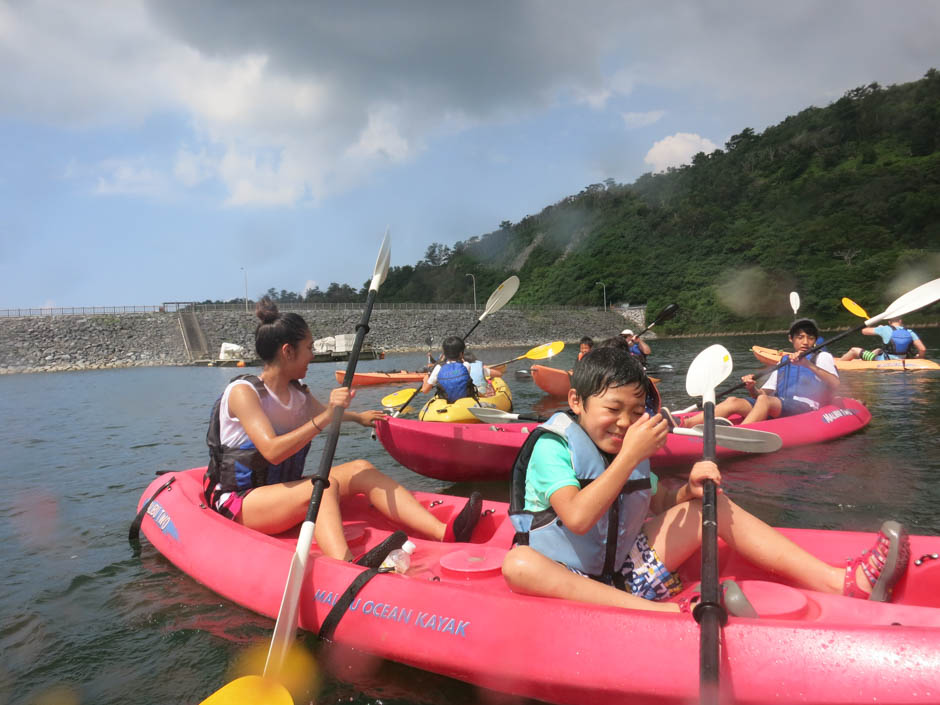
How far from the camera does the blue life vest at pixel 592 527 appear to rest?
2066 millimetres

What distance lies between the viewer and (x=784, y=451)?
5723 millimetres

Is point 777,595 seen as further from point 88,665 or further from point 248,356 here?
point 248,356

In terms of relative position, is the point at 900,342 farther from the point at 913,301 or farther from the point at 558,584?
the point at 558,584

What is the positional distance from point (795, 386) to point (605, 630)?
517cm

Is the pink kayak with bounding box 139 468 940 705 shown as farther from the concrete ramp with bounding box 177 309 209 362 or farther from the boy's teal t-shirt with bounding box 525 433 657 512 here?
the concrete ramp with bounding box 177 309 209 362

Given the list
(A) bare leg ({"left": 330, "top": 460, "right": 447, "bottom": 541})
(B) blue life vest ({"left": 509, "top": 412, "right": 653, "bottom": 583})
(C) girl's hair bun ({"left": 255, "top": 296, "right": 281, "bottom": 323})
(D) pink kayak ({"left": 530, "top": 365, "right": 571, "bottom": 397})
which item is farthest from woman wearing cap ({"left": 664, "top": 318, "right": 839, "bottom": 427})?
(D) pink kayak ({"left": 530, "top": 365, "right": 571, "bottom": 397})

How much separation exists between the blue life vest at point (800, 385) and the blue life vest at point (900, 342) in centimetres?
653

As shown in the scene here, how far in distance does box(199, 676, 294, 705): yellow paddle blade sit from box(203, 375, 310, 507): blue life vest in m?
1.12

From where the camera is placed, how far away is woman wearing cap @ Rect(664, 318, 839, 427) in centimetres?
574

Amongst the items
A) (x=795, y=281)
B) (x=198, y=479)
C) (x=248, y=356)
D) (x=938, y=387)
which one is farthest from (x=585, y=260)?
(x=198, y=479)

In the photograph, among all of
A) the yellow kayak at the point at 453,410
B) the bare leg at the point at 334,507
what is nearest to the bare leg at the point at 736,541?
the bare leg at the point at 334,507

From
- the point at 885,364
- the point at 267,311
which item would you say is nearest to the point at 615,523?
the point at 267,311

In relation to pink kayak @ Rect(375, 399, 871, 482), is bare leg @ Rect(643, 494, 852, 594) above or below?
above

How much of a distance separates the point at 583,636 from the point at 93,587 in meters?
3.00
